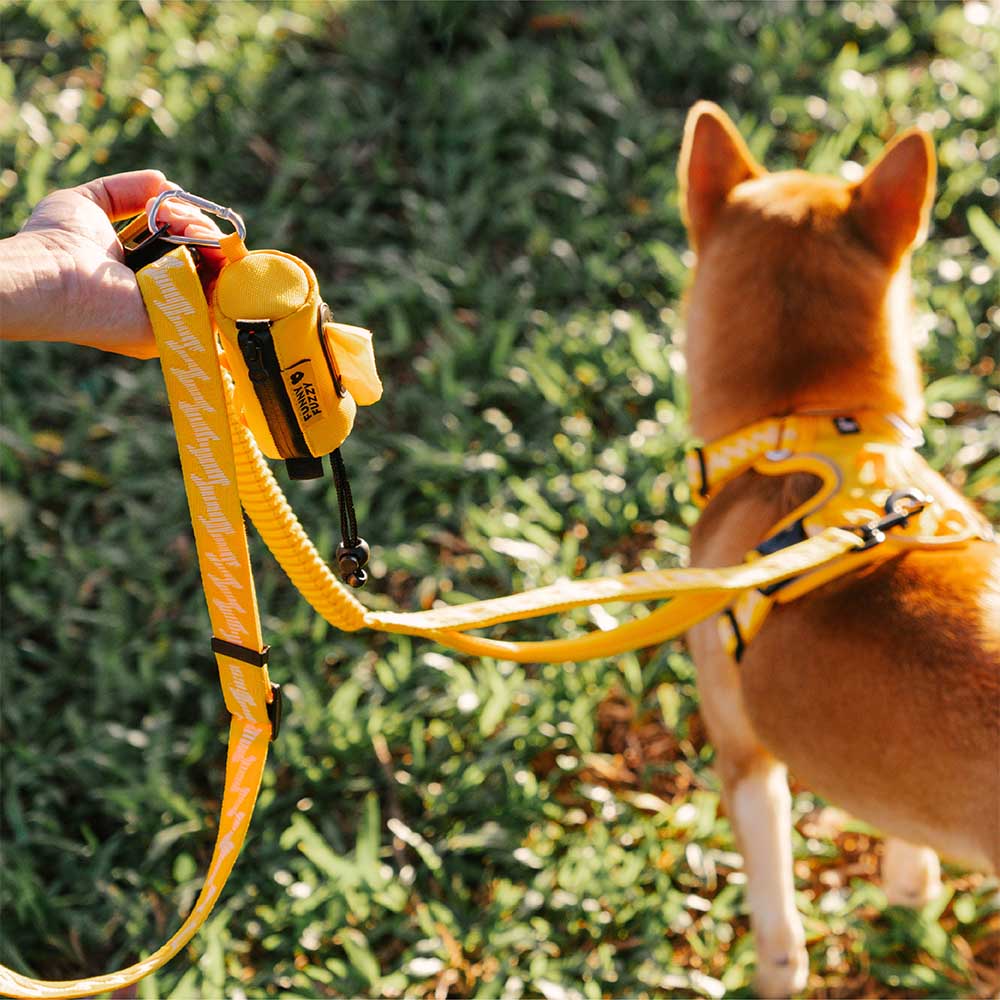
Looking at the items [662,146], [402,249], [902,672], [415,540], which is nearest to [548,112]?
[662,146]

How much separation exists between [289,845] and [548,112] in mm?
3514

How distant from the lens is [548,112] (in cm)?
469

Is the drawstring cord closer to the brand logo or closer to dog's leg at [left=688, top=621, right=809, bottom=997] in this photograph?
the brand logo

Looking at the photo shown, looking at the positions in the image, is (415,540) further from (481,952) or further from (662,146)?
(662,146)

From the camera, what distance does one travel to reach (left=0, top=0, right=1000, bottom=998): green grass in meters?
2.69

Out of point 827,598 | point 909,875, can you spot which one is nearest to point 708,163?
point 827,598

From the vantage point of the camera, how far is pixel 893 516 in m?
1.97

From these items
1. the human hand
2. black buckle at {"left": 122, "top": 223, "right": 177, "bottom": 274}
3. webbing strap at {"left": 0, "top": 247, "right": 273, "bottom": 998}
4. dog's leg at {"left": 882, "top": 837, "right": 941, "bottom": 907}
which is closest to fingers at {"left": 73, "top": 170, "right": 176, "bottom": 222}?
the human hand

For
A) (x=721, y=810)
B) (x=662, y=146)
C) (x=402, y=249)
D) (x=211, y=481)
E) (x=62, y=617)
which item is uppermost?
(x=211, y=481)

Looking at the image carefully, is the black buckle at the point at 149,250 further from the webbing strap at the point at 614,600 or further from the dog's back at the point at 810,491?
the dog's back at the point at 810,491

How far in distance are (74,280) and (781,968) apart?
2.29 m

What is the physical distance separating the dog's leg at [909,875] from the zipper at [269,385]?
2.05 metres

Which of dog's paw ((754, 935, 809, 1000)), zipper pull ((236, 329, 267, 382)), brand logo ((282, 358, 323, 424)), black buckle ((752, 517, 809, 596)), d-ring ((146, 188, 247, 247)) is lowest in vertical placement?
dog's paw ((754, 935, 809, 1000))

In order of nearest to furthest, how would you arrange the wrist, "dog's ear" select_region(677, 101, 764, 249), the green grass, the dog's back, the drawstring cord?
the wrist, the drawstring cord, the dog's back, "dog's ear" select_region(677, 101, 764, 249), the green grass
